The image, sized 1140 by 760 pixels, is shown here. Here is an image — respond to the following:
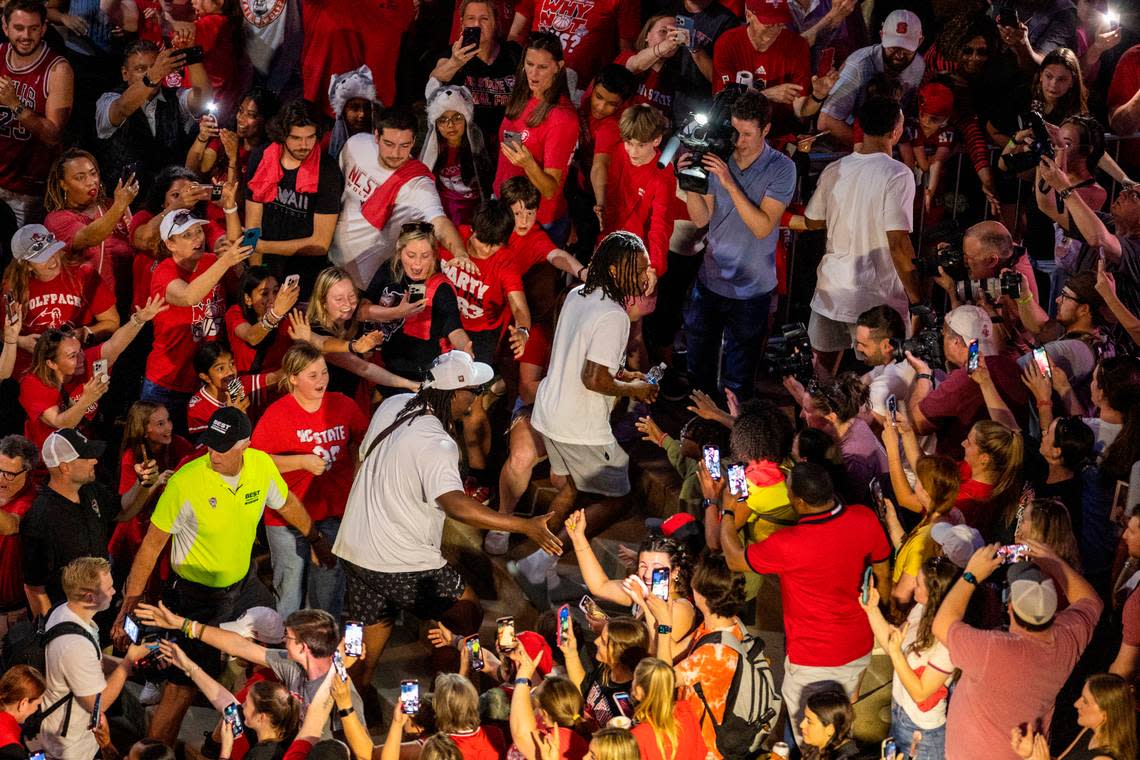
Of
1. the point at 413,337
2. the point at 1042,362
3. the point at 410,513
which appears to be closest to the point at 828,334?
the point at 1042,362

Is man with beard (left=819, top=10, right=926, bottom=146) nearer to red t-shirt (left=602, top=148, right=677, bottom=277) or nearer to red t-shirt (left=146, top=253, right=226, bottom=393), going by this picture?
red t-shirt (left=602, top=148, right=677, bottom=277)

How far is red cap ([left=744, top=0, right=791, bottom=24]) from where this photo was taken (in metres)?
8.96

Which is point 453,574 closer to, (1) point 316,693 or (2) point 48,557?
(1) point 316,693

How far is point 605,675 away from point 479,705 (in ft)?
1.80

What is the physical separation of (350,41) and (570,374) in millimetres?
3285

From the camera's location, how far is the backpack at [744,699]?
628cm

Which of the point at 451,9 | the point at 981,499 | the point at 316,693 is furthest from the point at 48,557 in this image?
the point at 451,9

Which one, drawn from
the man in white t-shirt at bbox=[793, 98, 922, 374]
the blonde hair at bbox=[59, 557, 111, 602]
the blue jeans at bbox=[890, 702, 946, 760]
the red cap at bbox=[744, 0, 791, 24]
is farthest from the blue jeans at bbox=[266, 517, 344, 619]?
the red cap at bbox=[744, 0, 791, 24]

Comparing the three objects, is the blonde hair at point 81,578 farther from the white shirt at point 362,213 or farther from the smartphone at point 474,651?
the white shirt at point 362,213

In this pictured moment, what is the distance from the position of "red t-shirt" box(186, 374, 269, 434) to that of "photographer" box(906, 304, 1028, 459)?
11.1ft

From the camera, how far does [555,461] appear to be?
7.40 meters

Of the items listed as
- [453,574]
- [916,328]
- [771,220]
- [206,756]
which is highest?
[771,220]

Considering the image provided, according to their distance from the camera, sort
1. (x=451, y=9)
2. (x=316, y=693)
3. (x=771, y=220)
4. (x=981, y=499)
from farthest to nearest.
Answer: (x=451, y=9) → (x=771, y=220) → (x=981, y=499) → (x=316, y=693)

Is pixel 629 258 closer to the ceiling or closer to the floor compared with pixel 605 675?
closer to the ceiling
